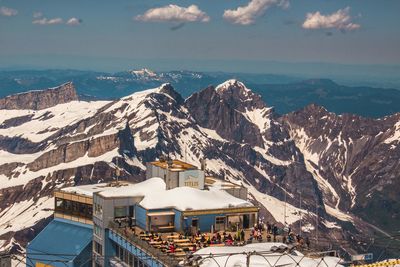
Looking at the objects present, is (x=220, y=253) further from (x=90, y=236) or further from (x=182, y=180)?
(x=90, y=236)

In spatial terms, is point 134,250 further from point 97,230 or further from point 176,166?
point 176,166

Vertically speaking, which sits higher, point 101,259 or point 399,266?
point 399,266

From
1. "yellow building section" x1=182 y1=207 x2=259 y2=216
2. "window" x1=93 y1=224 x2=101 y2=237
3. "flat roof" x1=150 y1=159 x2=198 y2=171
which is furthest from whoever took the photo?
"flat roof" x1=150 y1=159 x2=198 y2=171

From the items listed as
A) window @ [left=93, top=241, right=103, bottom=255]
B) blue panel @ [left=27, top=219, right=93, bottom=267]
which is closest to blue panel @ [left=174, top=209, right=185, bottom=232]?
window @ [left=93, top=241, right=103, bottom=255]

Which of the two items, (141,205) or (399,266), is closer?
(399,266)

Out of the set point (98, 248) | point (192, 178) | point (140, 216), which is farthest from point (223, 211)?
point (98, 248)

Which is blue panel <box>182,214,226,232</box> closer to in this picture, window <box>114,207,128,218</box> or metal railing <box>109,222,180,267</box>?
metal railing <box>109,222,180,267</box>

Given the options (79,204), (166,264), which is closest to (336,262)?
(166,264)

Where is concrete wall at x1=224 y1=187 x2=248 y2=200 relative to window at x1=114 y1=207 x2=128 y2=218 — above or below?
above
